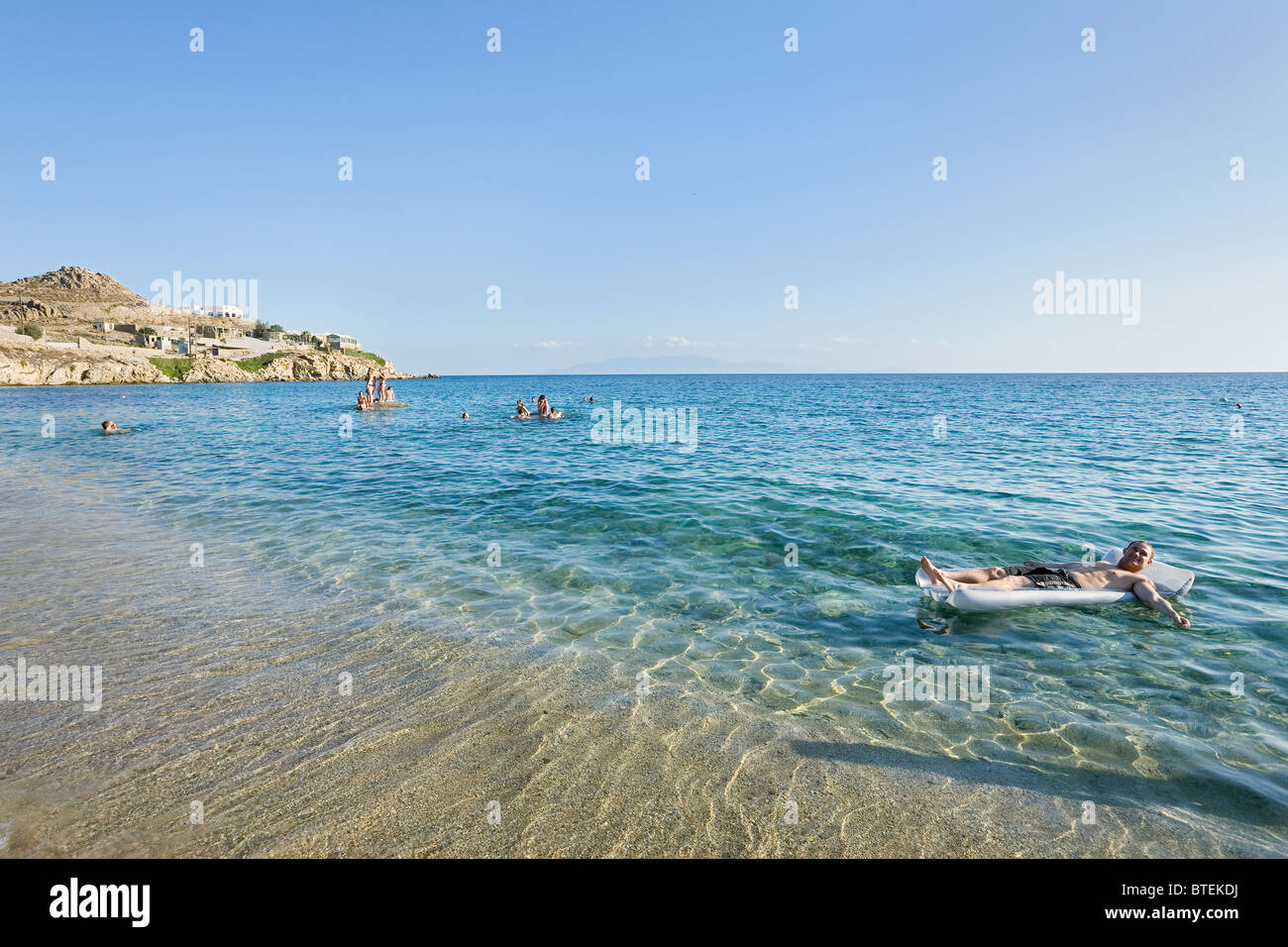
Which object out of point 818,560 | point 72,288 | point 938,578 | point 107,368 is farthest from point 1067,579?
point 72,288

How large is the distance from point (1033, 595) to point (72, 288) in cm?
25108

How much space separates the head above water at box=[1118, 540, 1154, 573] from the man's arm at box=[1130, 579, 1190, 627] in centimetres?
31

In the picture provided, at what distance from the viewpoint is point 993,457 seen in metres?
24.6

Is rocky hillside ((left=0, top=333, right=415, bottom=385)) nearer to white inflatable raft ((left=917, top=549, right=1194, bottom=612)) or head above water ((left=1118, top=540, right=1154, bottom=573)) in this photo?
white inflatable raft ((left=917, top=549, right=1194, bottom=612))

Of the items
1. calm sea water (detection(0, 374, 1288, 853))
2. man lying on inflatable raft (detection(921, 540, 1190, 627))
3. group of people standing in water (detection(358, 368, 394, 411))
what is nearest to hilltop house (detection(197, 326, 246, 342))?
group of people standing in water (detection(358, 368, 394, 411))

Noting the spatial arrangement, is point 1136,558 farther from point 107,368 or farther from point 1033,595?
point 107,368

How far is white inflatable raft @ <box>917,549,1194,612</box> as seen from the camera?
28.9ft

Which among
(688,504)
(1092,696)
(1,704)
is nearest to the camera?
(1,704)

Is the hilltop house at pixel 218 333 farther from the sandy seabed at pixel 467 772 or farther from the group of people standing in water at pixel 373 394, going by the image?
the sandy seabed at pixel 467 772
